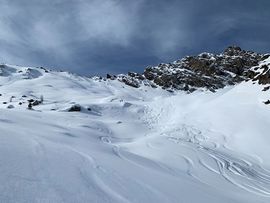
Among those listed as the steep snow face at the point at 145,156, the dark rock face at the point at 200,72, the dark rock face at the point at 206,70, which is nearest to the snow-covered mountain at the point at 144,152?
the steep snow face at the point at 145,156

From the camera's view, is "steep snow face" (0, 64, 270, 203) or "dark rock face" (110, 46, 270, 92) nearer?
"steep snow face" (0, 64, 270, 203)

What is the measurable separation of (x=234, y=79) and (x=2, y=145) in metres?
94.5

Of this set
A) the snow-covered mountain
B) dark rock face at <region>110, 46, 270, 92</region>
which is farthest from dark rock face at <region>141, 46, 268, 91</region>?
the snow-covered mountain

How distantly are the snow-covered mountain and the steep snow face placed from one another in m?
0.03

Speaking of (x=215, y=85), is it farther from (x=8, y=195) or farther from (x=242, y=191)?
(x=8, y=195)

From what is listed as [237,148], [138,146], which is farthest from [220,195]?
[237,148]

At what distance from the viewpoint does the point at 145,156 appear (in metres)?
16.7

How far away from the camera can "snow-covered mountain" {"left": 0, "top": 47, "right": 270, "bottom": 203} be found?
7.23 m

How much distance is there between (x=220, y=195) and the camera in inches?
409

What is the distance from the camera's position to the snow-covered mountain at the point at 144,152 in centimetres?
723

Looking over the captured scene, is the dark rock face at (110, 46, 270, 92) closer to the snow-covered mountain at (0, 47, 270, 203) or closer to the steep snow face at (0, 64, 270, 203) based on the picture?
the snow-covered mountain at (0, 47, 270, 203)

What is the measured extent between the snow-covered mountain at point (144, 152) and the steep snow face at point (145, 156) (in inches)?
1.1

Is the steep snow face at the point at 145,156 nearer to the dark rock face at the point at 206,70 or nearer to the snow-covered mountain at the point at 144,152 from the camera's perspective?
the snow-covered mountain at the point at 144,152

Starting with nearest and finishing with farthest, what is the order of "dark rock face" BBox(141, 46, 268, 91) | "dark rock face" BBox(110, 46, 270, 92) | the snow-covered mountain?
the snow-covered mountain, "dark rock face" BBox(110, 46, 270, 92), "dark rock face" BBox(141, 46, 268, 91)
